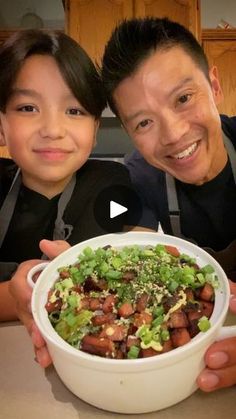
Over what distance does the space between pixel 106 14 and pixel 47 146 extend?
429 millimetres

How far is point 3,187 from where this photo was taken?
0.67 metres

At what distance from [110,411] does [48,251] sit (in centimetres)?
23

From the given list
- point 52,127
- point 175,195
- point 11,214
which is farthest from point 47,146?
point 175,195

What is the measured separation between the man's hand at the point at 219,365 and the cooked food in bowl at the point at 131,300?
0.03 m

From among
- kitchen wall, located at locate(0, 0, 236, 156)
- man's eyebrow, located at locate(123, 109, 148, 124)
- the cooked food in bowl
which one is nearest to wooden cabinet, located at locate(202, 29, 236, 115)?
kitchen wall, located at locate(0, 0, 236, 156)

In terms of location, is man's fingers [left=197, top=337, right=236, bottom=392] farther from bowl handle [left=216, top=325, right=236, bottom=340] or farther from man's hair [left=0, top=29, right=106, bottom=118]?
man's hair [left=0, top=29, right=106, bottom=118]

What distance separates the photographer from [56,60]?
60cm

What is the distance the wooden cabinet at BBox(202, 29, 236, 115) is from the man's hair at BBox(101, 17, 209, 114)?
0.45ft

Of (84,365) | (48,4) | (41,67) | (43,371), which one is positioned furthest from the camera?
(48,4)

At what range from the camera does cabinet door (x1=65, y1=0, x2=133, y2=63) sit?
0.71 m

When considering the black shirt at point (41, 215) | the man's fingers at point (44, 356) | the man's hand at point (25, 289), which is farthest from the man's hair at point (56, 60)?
the man's fingers at point (44, 356)

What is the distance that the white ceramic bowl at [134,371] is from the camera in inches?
13.8

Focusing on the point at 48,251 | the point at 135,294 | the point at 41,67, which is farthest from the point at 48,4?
the point at 135,294

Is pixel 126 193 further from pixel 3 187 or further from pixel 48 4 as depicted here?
pixel 48 4
